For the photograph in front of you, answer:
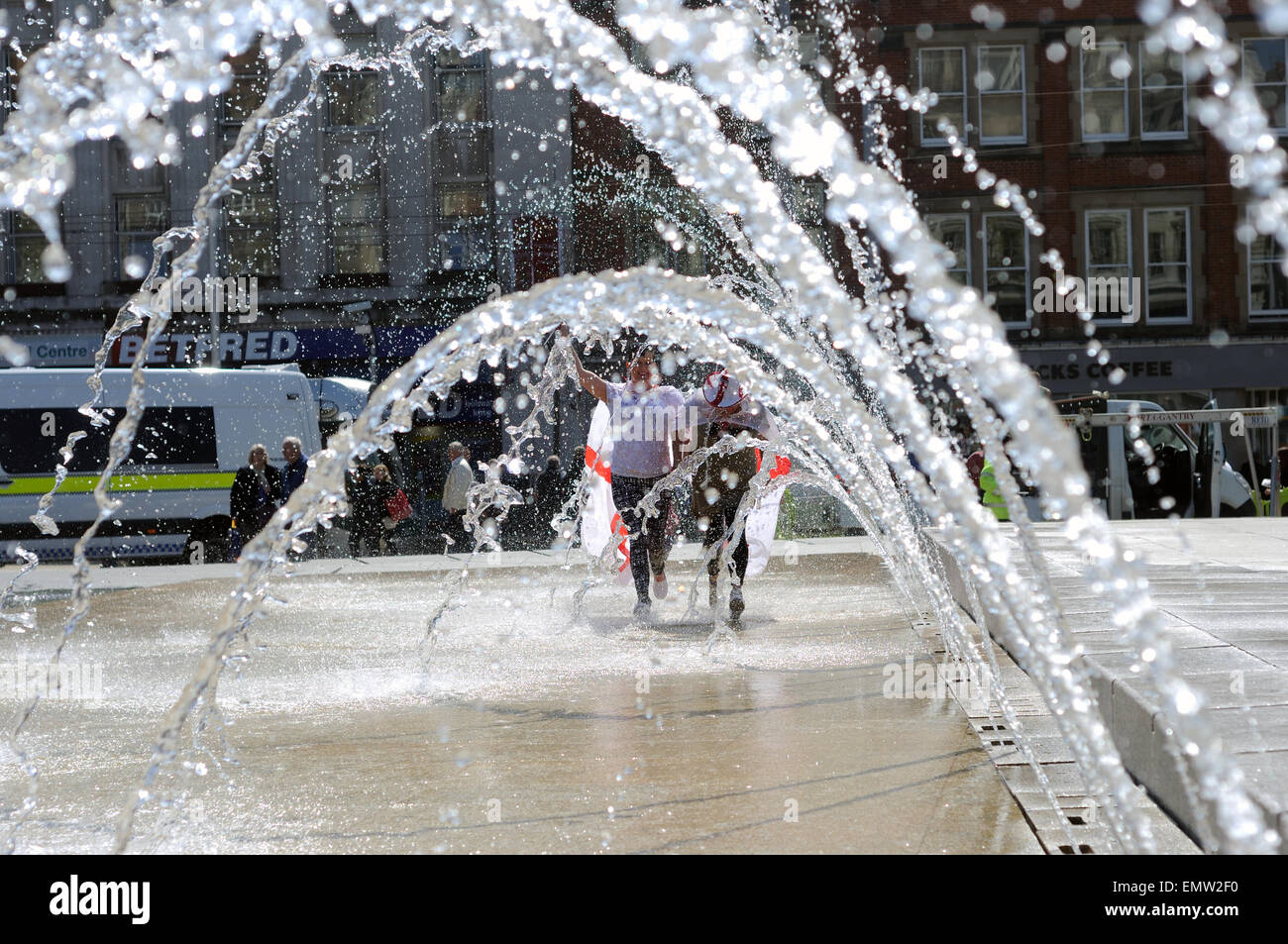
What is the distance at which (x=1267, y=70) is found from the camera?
26.9 metres

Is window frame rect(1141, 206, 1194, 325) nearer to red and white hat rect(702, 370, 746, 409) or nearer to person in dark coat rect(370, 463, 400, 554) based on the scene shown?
person in dark coat rect(370, 463, 400, 554)

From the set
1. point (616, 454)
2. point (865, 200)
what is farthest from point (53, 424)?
point (865, 200)

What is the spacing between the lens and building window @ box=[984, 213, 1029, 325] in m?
27.6

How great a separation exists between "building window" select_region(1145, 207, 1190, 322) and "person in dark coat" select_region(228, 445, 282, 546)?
20037mm

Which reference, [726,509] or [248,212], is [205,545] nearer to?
[726,509]

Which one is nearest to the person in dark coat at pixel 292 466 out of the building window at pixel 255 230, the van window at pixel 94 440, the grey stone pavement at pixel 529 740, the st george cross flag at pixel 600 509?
the van window at pixel 94 440

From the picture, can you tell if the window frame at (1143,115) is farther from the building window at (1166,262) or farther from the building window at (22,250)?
the building window at (22,250)

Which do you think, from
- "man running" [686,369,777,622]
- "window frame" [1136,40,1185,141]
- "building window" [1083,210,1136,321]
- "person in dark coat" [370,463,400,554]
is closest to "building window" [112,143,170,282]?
"person in dark coat" [370,463,400,554]

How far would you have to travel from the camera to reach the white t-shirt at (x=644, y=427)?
7.68m

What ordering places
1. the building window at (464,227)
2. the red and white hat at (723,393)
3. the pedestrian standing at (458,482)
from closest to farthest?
the red and white hat at (723,393) → the pedestrian standing at (458,482) → the building window at (464,227)

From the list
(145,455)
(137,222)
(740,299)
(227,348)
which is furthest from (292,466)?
(137,222)

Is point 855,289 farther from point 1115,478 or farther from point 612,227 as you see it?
point 1115,478

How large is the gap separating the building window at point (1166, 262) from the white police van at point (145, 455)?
18240mm

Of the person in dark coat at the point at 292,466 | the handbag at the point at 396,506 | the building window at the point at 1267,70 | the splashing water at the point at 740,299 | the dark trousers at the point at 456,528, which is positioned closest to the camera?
the splashing water at the point at 740,299
